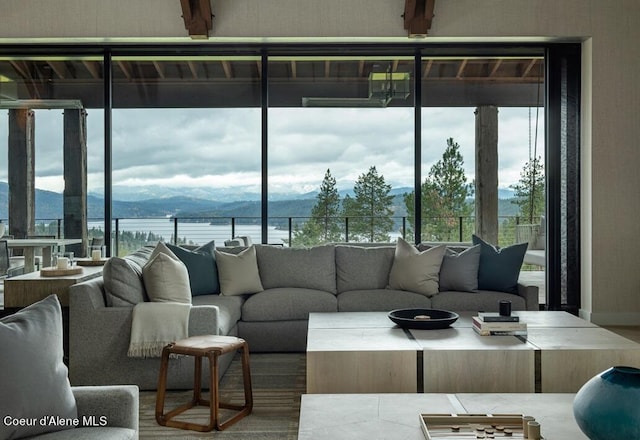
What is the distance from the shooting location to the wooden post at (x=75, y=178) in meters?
6.02

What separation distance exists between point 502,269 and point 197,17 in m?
3.47

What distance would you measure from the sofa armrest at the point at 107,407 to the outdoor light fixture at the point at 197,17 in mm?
4328

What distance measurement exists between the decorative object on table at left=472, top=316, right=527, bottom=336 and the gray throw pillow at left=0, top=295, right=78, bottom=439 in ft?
7.37

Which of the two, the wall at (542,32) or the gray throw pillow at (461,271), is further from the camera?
the wall at (542,32)

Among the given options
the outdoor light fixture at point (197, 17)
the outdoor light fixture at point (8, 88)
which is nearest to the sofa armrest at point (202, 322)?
the outdoor light fixture at point (197, 17)

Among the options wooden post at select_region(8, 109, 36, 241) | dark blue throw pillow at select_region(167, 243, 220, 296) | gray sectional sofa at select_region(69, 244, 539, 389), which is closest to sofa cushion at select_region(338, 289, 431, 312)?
gray sectional sofa at select_region(69, 244, 539, 389)

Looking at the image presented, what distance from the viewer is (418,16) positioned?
568 cm

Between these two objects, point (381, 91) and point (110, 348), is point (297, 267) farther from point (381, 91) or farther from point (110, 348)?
point (381, 91)

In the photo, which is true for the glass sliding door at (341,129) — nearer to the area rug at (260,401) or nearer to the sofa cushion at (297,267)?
the sofa cushion at (297,267)

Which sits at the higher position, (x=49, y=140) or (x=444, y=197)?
(x=49, y=140)

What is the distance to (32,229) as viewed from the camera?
5.98 meters

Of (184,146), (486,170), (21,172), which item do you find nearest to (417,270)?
(486,170)

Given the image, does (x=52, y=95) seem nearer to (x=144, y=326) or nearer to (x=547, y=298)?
(x=144, y=326)

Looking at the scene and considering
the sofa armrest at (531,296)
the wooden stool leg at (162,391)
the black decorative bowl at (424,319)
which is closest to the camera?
the wooden stool leg at (162,391)
